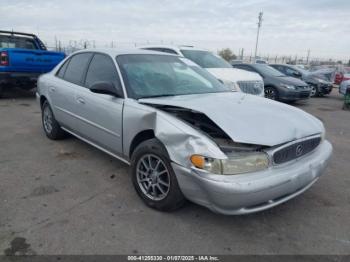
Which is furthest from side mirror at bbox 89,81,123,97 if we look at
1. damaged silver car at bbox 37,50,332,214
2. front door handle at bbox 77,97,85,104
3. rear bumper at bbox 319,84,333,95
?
rear bumper at bbox 319,84,333,95

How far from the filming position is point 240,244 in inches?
105

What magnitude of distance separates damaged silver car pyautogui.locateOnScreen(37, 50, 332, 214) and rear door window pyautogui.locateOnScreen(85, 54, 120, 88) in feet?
0.05

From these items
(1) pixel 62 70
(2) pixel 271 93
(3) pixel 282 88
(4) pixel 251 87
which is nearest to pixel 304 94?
(3) pixel 282 88

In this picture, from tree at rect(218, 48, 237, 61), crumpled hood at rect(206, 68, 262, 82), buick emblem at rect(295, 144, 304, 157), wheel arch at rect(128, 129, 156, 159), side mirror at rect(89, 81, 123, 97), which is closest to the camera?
buick emblem at rect(295, 144, 304, 157)

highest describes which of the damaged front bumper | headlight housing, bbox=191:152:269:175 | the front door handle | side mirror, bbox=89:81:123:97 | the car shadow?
side mirror, bbox=89:81:123:97

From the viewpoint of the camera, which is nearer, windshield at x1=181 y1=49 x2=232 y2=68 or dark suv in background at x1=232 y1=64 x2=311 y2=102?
windshield at x1=181 y1=49 x2=232 y2=68

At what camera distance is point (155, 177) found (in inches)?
122

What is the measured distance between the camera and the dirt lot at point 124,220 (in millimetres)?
2611

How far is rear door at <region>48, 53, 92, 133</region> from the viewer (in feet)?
14.5

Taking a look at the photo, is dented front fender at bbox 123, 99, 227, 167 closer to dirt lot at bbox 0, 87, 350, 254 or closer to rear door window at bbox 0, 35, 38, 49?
dirt lot at bbox 0, 87, 350, 254

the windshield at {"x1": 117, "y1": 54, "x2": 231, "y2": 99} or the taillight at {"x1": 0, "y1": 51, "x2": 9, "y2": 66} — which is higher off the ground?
the windshield at {"x1": 117, "y1": 54, "x2": 231, "y2": 99}

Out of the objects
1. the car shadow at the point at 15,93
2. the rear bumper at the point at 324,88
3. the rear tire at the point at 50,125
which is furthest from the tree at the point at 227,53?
the rear tire at the point at 50,125

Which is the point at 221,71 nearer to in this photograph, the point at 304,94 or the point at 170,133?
the point at 304,94

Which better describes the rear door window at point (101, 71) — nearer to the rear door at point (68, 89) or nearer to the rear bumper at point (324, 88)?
the rear door at point (68, 89)
